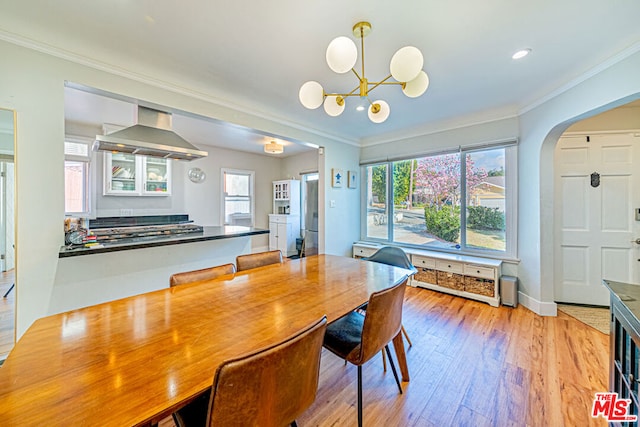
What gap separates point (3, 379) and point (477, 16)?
2839mm

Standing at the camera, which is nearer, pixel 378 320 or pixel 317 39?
pixel 378 320

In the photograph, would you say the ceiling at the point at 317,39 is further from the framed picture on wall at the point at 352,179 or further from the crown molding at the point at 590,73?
the framed picture on wall at the point at 352,179

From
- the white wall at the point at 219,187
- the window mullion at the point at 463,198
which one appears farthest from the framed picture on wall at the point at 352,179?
the white wall at the point at 219,187

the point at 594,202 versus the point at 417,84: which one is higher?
the point at 417,84

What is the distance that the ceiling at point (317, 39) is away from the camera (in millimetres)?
1599

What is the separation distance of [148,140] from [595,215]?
5068 mm

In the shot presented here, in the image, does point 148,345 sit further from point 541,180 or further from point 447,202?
point 447,202

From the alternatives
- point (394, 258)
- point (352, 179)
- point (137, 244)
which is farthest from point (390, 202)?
point (137, 244)

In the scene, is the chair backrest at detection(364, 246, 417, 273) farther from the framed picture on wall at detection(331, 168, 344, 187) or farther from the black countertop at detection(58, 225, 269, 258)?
the framed picture on wall at detection(331, 168, 344, 187)

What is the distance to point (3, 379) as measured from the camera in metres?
0.74

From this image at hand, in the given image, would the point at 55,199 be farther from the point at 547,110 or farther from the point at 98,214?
the point at 547,110

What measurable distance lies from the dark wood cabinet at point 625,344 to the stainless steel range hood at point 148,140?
10.8ft

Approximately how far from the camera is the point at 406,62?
1341 mm

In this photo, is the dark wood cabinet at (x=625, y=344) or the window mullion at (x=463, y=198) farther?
the window mullion at (x=463, y=198)
